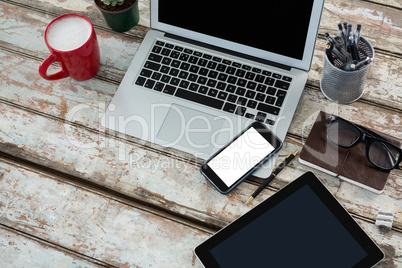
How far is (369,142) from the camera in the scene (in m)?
1.00

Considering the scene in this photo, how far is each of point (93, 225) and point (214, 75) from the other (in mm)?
455

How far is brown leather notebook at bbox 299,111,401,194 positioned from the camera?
99 cm

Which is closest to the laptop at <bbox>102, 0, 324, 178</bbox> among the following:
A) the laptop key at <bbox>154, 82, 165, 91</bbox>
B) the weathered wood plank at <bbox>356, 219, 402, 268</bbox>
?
the laptop key at <bbox>154, 82, 165, 91</bbox>

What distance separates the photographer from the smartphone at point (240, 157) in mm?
1013

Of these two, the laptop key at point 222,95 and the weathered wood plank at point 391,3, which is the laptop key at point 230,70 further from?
the weathered wood plank at point 391,3

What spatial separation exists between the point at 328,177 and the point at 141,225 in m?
0.43

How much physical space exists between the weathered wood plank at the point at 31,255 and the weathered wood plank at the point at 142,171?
175mm

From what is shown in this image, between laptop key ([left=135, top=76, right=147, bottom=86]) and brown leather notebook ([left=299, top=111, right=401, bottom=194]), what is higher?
laptop key ([left=135, top=76, right=147, bottom=86])

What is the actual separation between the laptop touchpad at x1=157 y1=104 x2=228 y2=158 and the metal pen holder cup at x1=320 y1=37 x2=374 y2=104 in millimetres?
258

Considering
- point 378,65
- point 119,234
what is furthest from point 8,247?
point 378,65

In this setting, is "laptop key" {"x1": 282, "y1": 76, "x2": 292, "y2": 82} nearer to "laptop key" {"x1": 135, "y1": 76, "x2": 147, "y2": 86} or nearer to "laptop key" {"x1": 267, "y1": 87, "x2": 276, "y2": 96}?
"laptop key" {"x1": 267, "y1": 87, "x2": 276, "y2": 96}

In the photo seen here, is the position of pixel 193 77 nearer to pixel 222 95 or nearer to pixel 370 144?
pixel 222 95

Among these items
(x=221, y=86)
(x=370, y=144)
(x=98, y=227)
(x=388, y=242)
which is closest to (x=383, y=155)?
(x=370, y=144)

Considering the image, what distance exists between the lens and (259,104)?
42.4 inches
